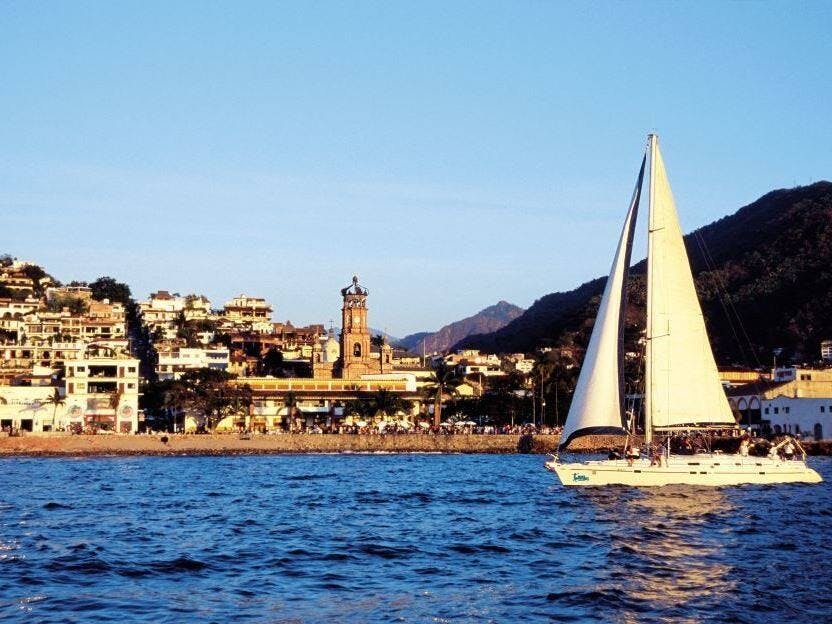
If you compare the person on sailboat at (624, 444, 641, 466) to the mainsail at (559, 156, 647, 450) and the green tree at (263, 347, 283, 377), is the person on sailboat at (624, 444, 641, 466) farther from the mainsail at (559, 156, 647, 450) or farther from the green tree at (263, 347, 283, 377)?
the green tree at (263, 347, 283, 377)

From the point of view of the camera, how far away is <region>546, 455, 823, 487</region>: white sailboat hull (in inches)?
1944

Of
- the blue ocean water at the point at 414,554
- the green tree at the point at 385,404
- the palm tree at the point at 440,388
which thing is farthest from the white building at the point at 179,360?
the blue ocean water at the point at 414,554

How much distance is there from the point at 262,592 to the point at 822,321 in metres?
147

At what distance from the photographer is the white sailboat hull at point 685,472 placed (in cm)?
4938

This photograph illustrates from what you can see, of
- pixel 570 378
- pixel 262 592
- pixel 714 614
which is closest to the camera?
pixel 714 614

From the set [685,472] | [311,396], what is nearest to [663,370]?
[685,472]

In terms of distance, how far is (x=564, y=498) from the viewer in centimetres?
4788

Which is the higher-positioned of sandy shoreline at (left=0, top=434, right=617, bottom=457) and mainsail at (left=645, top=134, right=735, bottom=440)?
mainsail at (left=645, top=134, right=735, bottom=440)

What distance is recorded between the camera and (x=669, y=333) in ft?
170

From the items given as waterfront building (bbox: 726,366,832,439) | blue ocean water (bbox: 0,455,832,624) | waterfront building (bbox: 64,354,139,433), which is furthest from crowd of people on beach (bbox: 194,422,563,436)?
blue ocean water (bbox: 0,455,832,624)

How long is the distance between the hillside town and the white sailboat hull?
54656 mm

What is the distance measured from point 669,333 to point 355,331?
86.7m

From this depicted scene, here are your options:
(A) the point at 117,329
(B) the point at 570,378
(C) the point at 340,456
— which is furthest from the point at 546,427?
(A) the point at 117,329

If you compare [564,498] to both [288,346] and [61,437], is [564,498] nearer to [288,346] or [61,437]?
[61,437]
